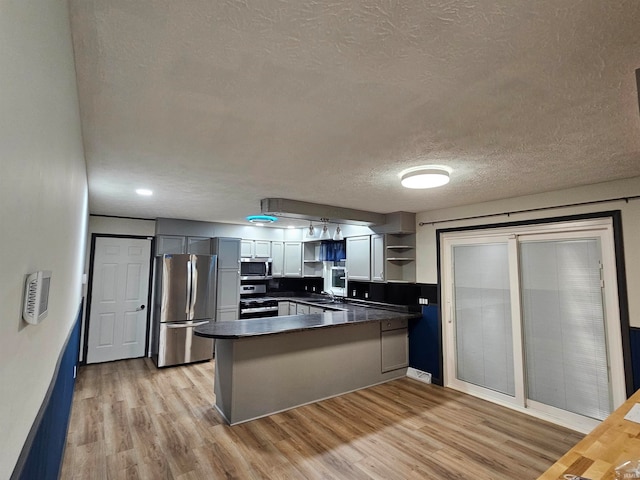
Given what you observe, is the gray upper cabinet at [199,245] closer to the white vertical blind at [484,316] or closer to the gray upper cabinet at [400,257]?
the gray upper cabinet at [400,257]

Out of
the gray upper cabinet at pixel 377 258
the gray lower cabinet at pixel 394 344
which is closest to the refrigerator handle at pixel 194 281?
the gray upper cabinet at pixel 377 258

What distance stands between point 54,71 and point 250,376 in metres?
3.12

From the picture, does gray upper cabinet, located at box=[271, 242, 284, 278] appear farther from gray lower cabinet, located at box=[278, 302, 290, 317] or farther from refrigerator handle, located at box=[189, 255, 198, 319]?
refrigerator handle, located at box=[189, 255, 198, 319]

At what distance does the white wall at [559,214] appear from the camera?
2.92 meters

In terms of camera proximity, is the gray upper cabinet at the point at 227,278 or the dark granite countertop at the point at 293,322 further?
the gray upper cabinet at the point at 227,278

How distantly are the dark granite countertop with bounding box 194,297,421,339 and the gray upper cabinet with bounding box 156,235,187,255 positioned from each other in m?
2.22

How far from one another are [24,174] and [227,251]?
5.33 m

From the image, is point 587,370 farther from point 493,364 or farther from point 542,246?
point 542,246

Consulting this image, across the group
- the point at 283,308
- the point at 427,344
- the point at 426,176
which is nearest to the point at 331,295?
the point at 283,308

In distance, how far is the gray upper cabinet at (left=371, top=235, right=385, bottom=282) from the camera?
504 cm

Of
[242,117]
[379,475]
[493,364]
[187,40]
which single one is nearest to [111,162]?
[242,117]

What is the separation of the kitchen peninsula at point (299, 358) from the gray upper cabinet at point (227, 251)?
214 cm

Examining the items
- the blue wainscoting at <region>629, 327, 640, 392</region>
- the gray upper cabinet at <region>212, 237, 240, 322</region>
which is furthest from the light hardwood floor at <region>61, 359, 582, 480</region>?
the gray upper cabinet at <region>212, 237, 240, 322</region>

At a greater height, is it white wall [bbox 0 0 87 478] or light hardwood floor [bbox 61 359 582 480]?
white wall [bbox 0 0 87 478]
